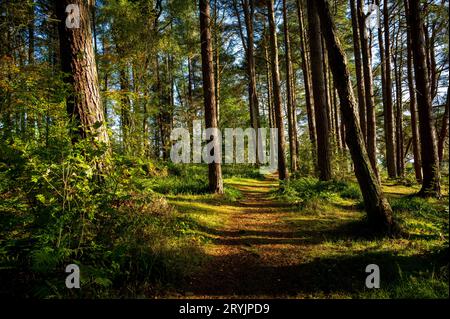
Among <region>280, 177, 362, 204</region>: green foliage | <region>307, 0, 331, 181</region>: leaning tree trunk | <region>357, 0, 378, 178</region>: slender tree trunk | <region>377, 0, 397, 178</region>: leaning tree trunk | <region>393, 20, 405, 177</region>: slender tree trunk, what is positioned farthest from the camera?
<region>393, 20, 405, 177</region>: slender tree trunk

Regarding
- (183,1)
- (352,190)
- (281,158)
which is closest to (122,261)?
(352,190)

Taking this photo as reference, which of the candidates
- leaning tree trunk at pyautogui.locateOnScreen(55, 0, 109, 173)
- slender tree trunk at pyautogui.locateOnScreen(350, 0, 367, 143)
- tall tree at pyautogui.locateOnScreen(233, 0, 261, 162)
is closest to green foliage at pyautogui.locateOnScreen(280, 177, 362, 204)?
slender tree trunk at pyautogui.locateOnScreen(350, 0, 367, 143)

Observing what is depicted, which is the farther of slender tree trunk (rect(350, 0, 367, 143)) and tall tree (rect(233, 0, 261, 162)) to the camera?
tall tree (rect(233, 0, 261, 162))

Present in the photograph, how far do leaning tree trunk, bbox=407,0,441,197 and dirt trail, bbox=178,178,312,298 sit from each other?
15.0ft

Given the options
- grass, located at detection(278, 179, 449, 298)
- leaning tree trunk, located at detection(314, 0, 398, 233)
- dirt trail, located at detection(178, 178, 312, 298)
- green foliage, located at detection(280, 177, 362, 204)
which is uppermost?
Answer: leaning tree trunk, located at detection(314, 0, 398, 233)

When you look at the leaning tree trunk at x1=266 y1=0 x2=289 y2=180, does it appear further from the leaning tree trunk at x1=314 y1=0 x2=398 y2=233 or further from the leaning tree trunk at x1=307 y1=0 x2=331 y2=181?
the leaning tree trunk at x1=314 y1=0 x2=398 y2=233

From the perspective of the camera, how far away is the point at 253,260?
4.10m

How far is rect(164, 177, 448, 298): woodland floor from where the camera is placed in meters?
3.17

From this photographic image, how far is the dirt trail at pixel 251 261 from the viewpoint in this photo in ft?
10.5

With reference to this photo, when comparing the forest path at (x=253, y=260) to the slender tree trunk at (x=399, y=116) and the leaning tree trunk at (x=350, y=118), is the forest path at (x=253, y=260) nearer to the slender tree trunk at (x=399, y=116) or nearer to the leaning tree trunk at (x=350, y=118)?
the leaning tree trunk at (x=350, y=118)

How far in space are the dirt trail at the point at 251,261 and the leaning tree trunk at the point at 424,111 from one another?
4.57 metres

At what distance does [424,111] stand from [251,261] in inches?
297

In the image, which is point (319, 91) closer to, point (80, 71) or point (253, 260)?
point (253, 260)

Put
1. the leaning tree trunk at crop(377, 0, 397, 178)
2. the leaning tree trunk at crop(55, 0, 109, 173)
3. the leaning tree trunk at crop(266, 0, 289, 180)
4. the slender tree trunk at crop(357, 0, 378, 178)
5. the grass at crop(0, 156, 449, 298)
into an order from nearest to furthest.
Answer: the grass at crop(0, 156, 449, 298) → the leaning tree trunk at crop(55, 0, 109, 173) → the slender tree trunk at crop(357, 0, 378, 178) → the leaning tree trunk at crop(266, 0, 289, 180) → the leaning tree trunk at crop(377, 0, 397, 178)
